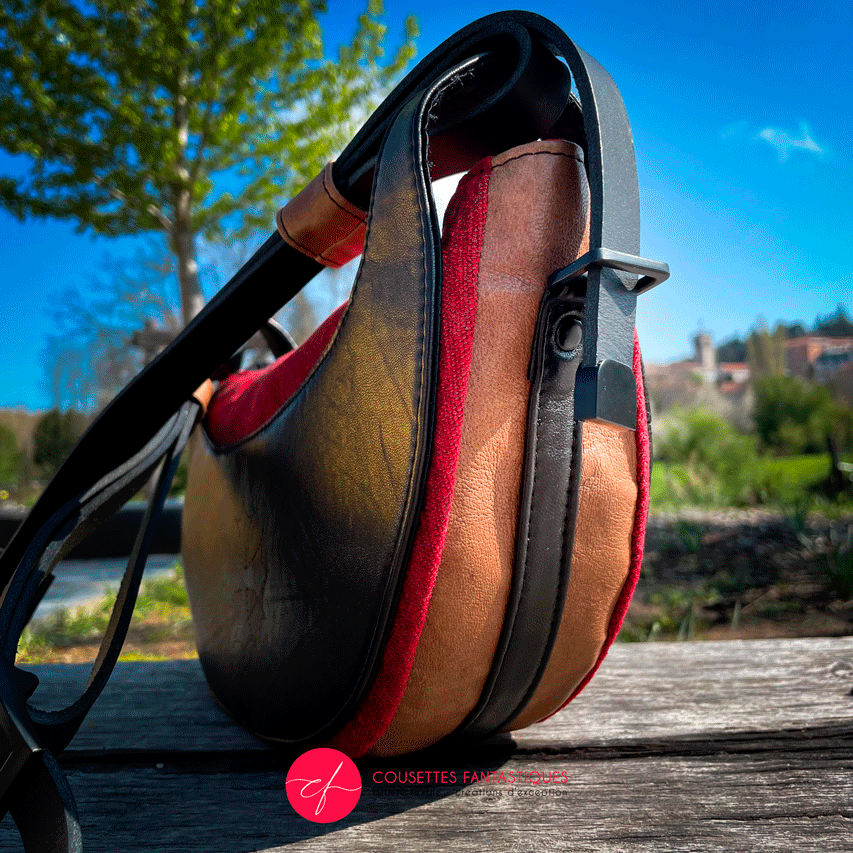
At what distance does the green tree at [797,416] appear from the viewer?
10.0 meters

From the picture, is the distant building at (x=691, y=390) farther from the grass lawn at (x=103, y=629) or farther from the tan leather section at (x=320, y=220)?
the tan leather section at (x=320, y=220)

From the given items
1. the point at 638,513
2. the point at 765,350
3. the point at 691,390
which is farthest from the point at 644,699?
the point at 765,350

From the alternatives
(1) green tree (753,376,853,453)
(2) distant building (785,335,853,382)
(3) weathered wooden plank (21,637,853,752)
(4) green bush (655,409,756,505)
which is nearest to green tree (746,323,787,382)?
(2) distant building (785,335,853,382)

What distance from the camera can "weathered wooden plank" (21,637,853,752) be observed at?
2.14 ft

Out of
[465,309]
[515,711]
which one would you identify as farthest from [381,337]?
[515,711]

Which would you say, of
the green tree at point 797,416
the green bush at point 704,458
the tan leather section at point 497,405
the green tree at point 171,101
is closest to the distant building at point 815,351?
the green tree at point 797,416

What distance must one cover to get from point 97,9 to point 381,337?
6.12 m

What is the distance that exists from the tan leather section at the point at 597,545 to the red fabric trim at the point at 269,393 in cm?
24

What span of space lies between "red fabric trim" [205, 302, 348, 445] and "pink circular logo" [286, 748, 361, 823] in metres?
0.30

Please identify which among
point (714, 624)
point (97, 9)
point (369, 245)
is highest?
point (97, 9)

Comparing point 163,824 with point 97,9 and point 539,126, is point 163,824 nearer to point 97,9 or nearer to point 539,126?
point 539,126

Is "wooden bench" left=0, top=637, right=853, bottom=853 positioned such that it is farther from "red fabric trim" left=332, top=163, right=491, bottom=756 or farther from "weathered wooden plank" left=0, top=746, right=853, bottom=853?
"red fabric trim" left=332, top=163, right=491, bottom=756

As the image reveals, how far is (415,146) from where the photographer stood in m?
0.46

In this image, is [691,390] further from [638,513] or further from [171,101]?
Answer: [638,513]
